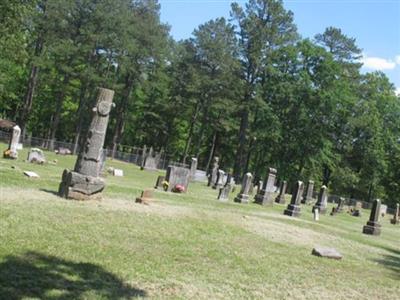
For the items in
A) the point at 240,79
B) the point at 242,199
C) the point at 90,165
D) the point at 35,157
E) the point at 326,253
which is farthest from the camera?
the point at 240,79

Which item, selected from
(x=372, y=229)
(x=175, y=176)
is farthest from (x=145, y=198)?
(x=372, y=229)

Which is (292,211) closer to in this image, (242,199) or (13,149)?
(242,199)

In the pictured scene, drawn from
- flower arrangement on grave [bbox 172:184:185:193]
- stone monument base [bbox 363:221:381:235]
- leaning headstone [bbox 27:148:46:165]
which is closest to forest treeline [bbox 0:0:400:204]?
leaning headstone [bbox 27:148:46:165]

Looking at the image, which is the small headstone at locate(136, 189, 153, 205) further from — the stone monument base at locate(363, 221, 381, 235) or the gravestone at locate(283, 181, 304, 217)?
the stone monument base at locate(363, 221, 381, 235)

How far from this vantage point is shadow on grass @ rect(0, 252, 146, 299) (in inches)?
234

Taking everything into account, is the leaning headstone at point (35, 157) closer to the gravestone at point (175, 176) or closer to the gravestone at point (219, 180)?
the gravestone at point (175, 176)

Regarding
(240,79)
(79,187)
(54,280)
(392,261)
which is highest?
(240,79)

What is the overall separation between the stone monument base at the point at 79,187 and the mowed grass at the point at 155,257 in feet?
0.99

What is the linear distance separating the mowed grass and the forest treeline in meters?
30.4

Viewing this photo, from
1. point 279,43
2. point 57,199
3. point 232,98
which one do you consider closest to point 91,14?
point 232,98

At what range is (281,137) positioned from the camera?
154 feet

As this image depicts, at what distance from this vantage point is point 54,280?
6.44 metres

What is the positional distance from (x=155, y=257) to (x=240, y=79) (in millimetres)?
38702

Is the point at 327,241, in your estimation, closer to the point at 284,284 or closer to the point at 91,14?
the point at 284,284
